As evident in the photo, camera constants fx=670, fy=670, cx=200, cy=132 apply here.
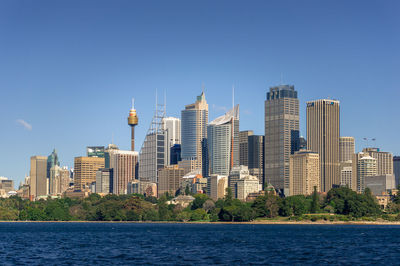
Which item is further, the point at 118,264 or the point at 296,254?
the point at 296,254

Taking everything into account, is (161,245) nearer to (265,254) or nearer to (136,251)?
Answer: (136,251)

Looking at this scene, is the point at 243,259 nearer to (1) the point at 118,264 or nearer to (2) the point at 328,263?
(2) the point at 328,263

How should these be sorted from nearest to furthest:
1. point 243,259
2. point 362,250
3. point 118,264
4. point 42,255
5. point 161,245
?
point 118,264, point 243,259, point 42,255, point 362,250, point 161,245

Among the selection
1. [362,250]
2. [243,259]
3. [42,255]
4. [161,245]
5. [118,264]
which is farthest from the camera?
[161,245]

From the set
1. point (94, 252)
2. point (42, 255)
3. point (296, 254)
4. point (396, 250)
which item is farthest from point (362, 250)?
point (42, 255)

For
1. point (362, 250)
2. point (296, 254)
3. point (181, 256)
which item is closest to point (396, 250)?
point (362, 250)

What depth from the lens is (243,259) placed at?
108062 millimetres

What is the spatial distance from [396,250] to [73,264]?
6337 centimetres

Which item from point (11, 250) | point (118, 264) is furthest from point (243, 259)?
point (11, 250)

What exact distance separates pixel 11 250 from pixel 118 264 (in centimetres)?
3682

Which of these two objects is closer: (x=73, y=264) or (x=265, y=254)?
(x=73, y=264)

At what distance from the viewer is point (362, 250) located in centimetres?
12750

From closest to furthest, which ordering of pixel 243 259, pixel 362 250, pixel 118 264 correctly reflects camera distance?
pixel 118 264
pixel 243 259
pixel 362 250

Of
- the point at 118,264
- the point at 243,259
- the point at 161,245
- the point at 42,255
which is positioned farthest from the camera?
the point at 161,245
